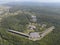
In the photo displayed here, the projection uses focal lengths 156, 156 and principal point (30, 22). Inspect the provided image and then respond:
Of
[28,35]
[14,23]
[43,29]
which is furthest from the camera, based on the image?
[14,23]

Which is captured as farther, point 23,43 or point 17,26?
point 17,26

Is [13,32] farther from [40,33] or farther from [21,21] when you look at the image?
[21,21]

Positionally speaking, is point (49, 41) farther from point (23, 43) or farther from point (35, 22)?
point (35, 22)

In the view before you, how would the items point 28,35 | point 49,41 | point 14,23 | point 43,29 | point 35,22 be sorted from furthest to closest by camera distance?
point 35,22 < point 14,23 < point 43,29 < point 28,35 < point 49,41

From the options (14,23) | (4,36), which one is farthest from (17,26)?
(4,36)

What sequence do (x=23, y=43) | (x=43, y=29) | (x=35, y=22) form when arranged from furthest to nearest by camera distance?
(x=35, y=22) < (x=43, y=29) < (x=23, y=43)

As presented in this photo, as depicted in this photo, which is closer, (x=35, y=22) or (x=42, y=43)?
(x=42, y=43)

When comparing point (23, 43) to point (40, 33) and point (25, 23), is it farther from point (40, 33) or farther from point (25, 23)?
point (25, 23)

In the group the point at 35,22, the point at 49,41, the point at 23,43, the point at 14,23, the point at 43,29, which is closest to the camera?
the point at 23,43

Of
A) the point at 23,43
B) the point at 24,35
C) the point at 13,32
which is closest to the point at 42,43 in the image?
the point at 23,43
